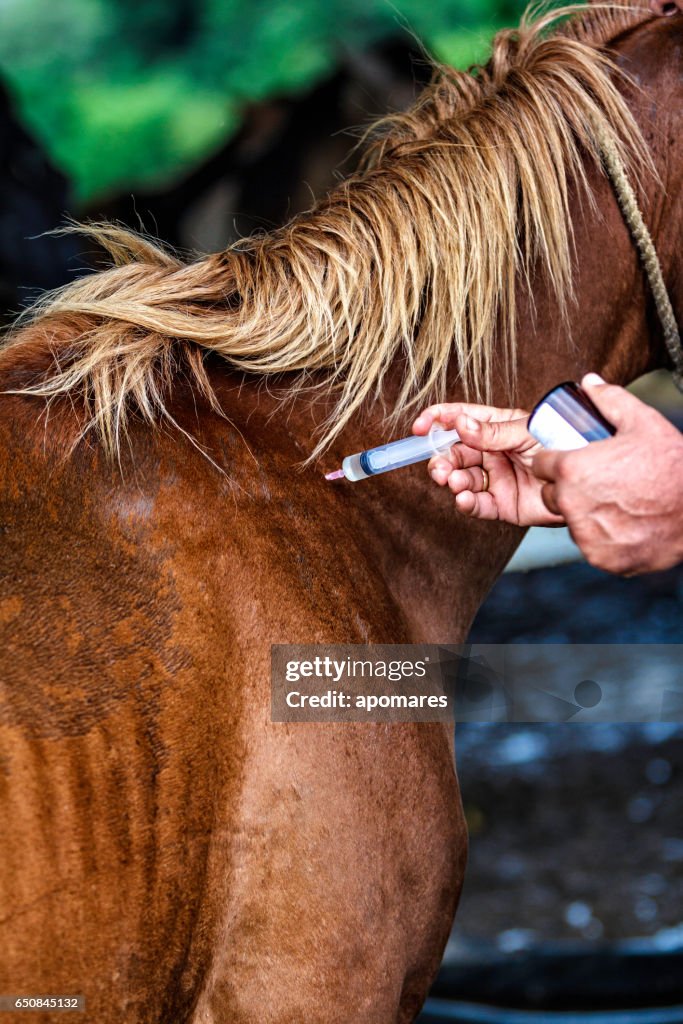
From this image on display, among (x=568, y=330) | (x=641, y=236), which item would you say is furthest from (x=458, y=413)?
(x=641, y=236)

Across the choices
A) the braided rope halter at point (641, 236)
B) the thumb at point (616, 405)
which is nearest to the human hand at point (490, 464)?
the thumb at point (616, 405)

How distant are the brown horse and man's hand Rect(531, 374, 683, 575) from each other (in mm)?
276

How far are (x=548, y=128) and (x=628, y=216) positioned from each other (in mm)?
152

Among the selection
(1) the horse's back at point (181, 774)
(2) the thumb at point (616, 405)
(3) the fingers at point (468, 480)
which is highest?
(3) the fingers at point (468, 480)

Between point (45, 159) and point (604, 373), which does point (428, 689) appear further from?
point (45, 159)

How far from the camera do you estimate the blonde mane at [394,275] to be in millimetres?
1054

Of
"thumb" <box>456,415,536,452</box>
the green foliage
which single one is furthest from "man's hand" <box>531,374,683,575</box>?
the green foliage

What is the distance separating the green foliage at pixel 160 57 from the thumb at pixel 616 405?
2140 millimetres

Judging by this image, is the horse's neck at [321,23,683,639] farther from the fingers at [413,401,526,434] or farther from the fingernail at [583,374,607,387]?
the fingernail at [583,374,607,387]

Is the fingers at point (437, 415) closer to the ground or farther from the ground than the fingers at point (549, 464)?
farther from the ground

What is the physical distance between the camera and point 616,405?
821 mm

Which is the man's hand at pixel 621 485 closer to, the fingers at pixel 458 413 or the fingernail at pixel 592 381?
the fingernail at pixel 592 381

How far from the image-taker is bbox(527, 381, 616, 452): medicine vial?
0.83 m

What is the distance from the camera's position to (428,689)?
1.02m
